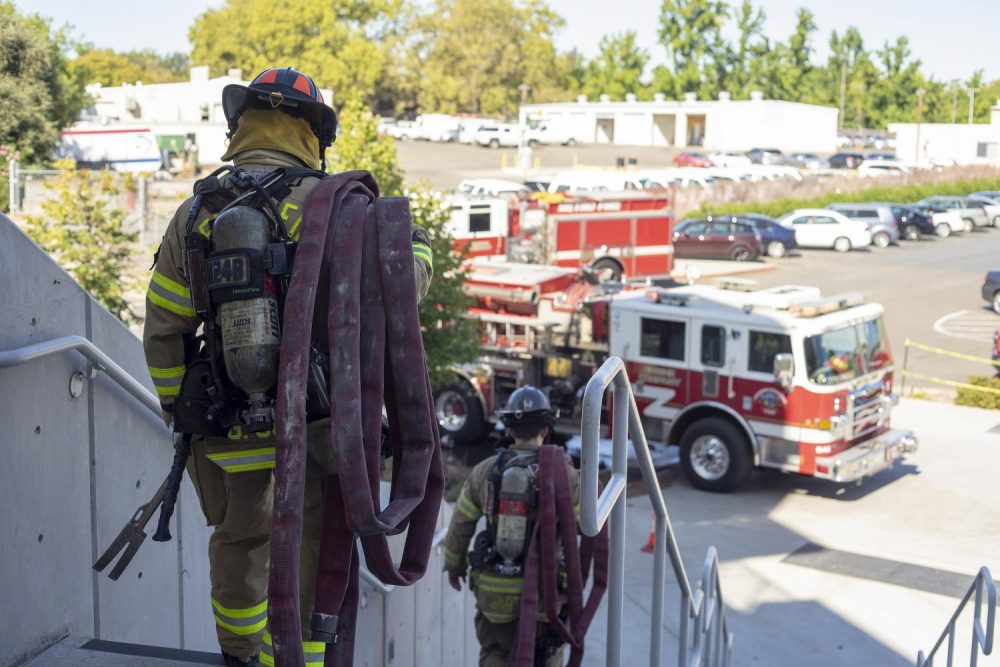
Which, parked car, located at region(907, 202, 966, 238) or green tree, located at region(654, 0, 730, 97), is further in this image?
green tree, located at region(654, 0, 730, 97)

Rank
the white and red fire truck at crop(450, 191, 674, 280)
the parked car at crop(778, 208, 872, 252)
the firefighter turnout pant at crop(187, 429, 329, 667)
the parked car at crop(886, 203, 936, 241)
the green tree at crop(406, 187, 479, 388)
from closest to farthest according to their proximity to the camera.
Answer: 1. the firefighter turnout pant at crop(187, 429, 329, 667)
2. the green tree at crop(406, 187, 479, 388)
3. the white and red fire truck at crop(450, 191, 674, 280)
4. the parked car at crop(778, 208, 872, 252)
5. the parked car at crop(886, 203, 936, 241)

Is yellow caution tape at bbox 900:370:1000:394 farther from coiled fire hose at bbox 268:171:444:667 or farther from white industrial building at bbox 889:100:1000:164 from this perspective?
white industrial building at bbox 889:100:1000:164

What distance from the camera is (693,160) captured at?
61625 mm

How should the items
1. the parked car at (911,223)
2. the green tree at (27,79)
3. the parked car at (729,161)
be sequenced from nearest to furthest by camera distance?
1. the green tree at (27,79)
2. the parked car at (911,223)
3. the parked car at (729,161)

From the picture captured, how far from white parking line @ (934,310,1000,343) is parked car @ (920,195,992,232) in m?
17.9

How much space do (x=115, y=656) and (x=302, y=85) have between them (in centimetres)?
166

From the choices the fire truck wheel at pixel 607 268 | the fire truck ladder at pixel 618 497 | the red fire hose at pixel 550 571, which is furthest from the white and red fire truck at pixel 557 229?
the fire truck ladder at pixel 618 497

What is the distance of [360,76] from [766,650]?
69061 millimetres

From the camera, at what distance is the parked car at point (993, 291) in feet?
85.7

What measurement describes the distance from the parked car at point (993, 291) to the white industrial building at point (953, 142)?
51.8 meters

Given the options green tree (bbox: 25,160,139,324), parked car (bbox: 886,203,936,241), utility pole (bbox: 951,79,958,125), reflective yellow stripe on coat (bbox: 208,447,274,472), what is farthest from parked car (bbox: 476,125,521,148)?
reflective yellow stripe on coat (bbox: 208,447,274,472)

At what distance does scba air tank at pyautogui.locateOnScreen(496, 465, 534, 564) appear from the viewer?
5172 mm

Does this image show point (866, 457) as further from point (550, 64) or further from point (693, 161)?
point (550, 64)

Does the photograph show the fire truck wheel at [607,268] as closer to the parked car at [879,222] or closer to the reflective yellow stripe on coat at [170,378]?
the parked car at [879,222]
